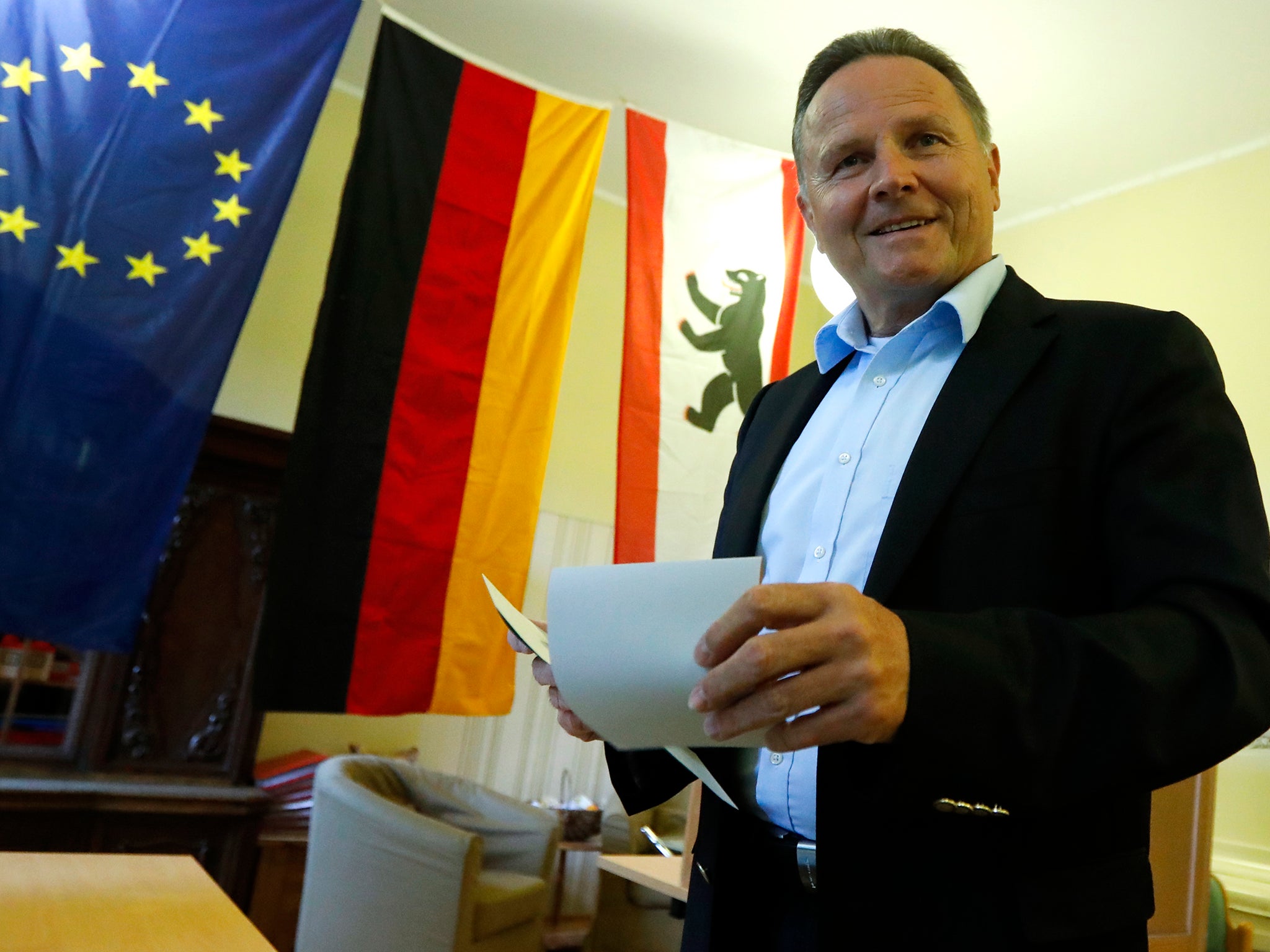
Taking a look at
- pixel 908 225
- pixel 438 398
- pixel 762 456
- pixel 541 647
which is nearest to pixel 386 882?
pixel 438 398

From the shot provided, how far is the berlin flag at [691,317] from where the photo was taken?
126 inches

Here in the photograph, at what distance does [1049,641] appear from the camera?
610mm

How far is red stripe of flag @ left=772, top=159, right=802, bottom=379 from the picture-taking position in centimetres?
354

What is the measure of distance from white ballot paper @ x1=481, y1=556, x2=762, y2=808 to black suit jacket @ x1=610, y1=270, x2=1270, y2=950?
0.38 ft

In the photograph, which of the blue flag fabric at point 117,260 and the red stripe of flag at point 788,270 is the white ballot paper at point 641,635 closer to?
the blue flag fabric at point 117,260

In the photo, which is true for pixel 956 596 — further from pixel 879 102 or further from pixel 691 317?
pixel 691 317

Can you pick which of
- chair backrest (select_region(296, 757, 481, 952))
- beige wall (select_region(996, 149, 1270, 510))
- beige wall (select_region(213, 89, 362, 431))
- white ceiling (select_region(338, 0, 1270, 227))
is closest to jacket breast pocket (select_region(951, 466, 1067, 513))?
chair backrest (select_region(296, 757, 481, 952))

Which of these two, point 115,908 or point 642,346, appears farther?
point 642,346

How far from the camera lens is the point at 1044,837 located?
28.0 inches

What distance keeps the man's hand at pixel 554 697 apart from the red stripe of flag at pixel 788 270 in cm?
273

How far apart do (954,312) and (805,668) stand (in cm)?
58

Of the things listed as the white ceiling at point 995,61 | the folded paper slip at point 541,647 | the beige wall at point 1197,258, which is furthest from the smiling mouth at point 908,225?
the beige wall at point 1197,258

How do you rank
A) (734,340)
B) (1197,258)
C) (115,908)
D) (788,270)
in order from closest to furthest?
(115,908)
(734,340)
(788,270)
(1197,258)

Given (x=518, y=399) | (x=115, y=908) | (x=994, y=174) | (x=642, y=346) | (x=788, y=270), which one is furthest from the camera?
(x=788, y=270)
